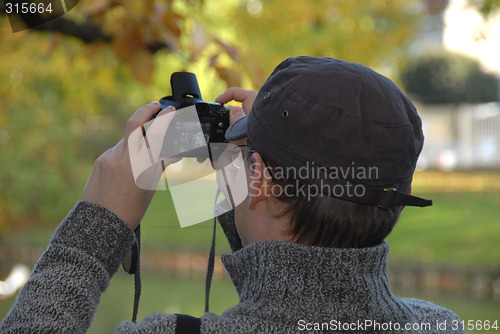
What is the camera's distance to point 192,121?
3.45ft

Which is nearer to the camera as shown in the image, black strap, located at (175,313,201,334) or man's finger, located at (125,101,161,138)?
black strap, located at (175,313,201,334)

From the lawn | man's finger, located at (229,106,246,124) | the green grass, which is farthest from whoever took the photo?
the green grass

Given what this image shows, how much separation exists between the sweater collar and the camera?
266 millimetres

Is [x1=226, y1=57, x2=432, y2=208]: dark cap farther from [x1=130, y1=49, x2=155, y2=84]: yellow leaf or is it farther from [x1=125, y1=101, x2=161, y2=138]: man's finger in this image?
[x1=130, y1=49, x2=155, y2=84]: yellow leaf

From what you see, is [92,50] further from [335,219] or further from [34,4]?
[335,219]

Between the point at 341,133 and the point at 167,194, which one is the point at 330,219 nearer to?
the point at 341,133

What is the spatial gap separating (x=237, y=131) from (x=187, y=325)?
32cm

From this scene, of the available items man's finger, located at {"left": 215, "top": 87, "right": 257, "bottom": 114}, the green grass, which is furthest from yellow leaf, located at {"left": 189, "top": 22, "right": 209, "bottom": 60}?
the green grass

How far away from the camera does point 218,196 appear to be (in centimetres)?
114

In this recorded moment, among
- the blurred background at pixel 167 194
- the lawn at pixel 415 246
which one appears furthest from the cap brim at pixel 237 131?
the lawn at pixel 415 246

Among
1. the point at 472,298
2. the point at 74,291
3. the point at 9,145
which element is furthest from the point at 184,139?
the point at 9,145

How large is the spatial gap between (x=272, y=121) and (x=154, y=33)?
92 cm

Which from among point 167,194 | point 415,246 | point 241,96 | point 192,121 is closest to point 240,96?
point 241,96

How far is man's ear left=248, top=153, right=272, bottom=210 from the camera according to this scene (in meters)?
0.88
